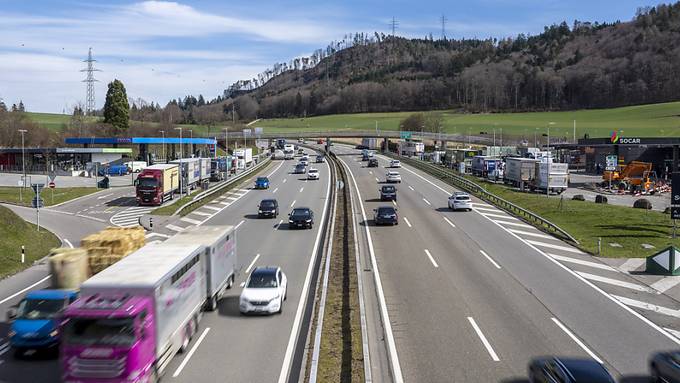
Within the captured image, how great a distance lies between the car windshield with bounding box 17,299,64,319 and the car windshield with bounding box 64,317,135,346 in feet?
15.6

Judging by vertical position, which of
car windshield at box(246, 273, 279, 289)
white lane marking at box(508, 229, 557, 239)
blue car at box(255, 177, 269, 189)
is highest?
blue car at box(255, 177, 269, 189)

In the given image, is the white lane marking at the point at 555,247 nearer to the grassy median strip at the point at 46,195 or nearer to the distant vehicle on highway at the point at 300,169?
the grassy median strip at the point at 46,195

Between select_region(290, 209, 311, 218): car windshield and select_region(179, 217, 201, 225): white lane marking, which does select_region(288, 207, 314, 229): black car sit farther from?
select_region(179, 217, 201, 225): white lane marking

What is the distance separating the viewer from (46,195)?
2633 inches

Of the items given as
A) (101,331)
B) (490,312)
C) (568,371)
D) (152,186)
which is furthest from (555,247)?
(152,186)

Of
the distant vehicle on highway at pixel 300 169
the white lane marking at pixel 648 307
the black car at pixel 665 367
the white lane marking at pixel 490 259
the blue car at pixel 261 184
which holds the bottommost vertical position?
the white lane marking at pixel 648 307

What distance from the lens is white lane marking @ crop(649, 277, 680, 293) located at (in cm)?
2789

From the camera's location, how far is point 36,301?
62.3ft

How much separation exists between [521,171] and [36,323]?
61.5m

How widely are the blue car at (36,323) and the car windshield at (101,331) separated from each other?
10.6ft

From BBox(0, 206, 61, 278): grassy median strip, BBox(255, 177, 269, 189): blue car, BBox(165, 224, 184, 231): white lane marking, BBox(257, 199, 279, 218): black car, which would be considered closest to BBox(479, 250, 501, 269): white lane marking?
BBox(257, 199, 279, 218): black car

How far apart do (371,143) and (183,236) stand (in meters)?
128

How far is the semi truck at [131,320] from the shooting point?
14250mm

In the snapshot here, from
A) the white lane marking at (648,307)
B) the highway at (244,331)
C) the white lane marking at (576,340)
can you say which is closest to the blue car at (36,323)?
the highway at (244,331)
